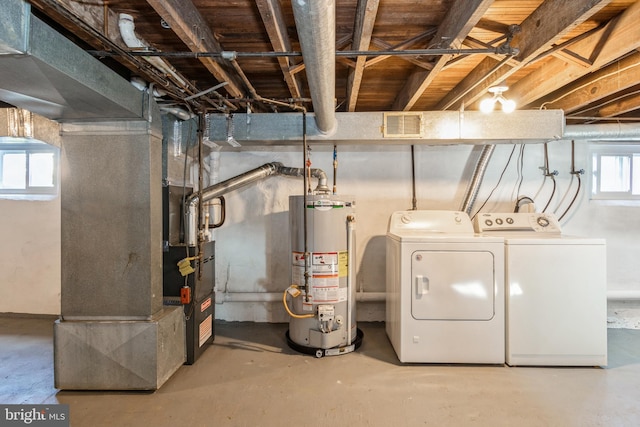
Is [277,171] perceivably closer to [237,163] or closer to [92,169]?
[237,163]

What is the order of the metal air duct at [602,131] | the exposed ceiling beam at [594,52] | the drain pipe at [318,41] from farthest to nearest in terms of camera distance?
the metal air duct at [602,131]
the exposed ceiling beam at [594,52]
the drain pipe at [318,41]

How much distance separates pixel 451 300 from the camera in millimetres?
2318

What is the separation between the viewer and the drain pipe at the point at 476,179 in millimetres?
2955

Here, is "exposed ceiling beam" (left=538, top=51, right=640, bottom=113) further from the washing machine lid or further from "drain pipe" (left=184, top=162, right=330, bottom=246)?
"drain pipe" (left=184, top=162, right=330, bottom=246)

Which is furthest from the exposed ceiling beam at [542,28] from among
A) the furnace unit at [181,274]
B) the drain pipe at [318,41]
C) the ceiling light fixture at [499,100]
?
the furnace unit at [181,274]

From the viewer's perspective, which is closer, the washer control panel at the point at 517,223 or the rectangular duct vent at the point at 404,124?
the rectangular duct vent at the point at 404,124

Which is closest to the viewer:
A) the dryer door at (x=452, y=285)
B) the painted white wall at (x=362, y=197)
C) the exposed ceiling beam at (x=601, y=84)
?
the exposed ceiling beam at (x=601, y=84)

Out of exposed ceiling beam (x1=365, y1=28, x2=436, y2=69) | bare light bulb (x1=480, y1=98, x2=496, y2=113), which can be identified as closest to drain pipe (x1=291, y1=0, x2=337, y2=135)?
exposed ceiling beam (x1=365, y1=28, x2=436, y2=69)

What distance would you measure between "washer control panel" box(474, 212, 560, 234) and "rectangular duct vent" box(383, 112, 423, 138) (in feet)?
3.42

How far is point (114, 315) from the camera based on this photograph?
6.61ft

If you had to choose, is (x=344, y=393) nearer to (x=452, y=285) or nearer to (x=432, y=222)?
(x=452, y=285)

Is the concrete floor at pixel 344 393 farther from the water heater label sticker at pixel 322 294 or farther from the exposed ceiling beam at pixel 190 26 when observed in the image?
the exposed ceiling beam at pixel 190 26

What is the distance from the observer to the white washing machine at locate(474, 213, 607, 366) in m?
2.28

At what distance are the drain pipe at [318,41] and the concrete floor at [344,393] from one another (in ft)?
6.18
